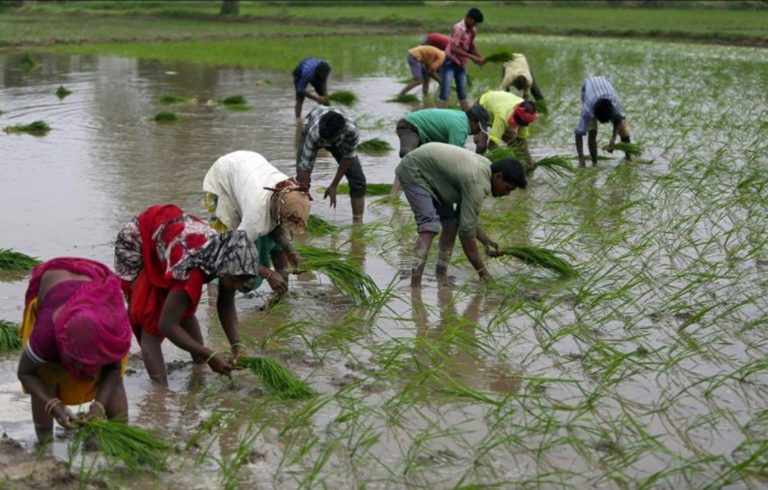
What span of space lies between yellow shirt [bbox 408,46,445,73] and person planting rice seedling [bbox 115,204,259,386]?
10.9m

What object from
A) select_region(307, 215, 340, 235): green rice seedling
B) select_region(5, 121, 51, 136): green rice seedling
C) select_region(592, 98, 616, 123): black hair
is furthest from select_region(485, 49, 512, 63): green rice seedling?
select_region(307, 215, 340, 235): green rice seedling

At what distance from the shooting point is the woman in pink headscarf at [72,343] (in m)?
3.86

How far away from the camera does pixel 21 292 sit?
638 centimetres

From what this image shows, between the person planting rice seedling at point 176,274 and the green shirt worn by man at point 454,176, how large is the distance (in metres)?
1.78

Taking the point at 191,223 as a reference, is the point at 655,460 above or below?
below

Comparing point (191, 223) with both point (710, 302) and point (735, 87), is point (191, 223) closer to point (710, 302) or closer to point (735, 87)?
point (710, 302)

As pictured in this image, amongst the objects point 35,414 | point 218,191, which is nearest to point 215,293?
point 218,191

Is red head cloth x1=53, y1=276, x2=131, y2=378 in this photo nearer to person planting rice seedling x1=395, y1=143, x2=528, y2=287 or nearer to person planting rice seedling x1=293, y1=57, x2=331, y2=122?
person planting rice seedling x1=395, y1=143, x2=528, y2=287

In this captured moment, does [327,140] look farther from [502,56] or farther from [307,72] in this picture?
[502,56]

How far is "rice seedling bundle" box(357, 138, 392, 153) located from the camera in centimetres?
1134

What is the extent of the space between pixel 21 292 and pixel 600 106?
5.58 metres

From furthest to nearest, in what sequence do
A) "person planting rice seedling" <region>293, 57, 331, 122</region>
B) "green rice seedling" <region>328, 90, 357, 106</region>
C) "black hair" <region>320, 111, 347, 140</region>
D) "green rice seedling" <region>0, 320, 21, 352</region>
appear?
"green rice seedling" <region>328, 90, 357, 106</region>, "person planting rice seedling" <region>293, 57, 331, 122</region>, "black hair" <region>320, 111, 347, 140</region>, "green rice seedling" <region>0, 320, 21, 352</region>

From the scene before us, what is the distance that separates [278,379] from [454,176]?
2.02 m

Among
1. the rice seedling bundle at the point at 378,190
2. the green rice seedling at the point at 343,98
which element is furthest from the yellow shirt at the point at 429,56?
the rice seedling bundle at the point at 378,190
